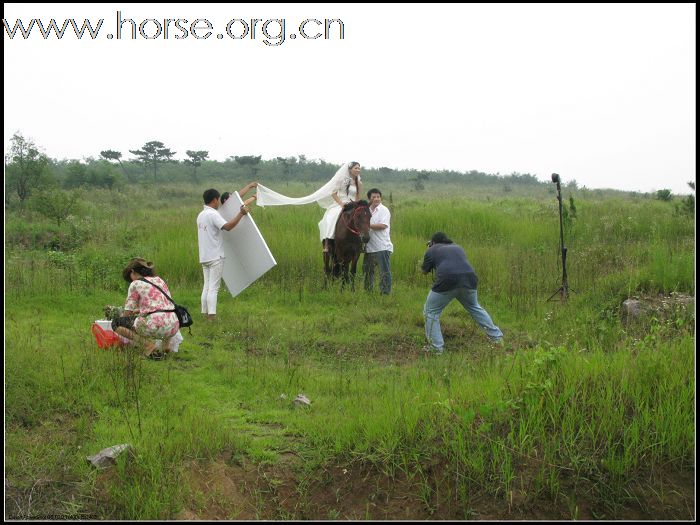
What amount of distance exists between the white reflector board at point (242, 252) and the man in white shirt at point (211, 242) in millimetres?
396

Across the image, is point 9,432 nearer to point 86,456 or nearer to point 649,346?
point 86,456

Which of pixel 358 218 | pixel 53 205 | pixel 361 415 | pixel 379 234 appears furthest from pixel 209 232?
pixel 53 205

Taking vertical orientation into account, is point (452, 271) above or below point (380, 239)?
below

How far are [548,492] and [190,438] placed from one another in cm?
265

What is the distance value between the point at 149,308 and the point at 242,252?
Answer: 10.2 feet

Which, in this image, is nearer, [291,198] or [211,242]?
[211,242]

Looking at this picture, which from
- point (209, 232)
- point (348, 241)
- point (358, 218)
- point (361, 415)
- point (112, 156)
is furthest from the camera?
point (112, 156)

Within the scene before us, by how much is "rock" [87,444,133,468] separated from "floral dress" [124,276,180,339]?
2.53m

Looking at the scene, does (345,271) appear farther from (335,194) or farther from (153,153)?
(153,153)

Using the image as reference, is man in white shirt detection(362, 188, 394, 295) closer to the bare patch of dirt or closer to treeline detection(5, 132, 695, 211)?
the bare patch of dirt

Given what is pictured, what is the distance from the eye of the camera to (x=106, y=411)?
19.5 ft

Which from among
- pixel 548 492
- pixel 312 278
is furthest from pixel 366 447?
pixel 312 278

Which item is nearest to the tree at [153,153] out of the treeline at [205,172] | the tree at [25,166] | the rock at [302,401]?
the treeline at [205,172]

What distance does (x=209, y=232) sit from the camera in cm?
962
